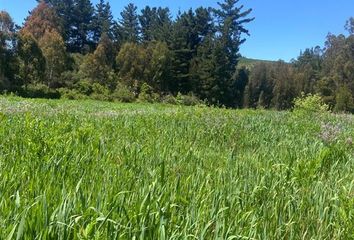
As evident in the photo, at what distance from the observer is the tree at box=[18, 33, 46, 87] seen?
44.6m

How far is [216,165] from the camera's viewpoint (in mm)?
4543

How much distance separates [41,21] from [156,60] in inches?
771

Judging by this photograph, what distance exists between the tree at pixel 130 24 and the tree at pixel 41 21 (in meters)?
14.2

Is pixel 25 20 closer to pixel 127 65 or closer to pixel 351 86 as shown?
pixel 127 65

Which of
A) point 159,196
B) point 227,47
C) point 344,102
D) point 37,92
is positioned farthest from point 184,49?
point 159,196

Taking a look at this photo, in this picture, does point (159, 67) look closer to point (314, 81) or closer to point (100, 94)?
point (100, 94)

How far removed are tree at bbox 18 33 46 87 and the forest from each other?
4.2 inches

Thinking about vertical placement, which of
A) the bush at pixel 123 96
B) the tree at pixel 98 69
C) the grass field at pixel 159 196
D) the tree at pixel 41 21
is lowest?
the bush at pixel 123 96

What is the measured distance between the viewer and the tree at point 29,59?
4459 cm

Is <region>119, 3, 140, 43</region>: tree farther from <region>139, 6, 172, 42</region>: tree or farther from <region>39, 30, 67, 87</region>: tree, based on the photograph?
<region>39, 30, 67, 87</region>: tree

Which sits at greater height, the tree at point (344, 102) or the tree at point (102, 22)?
the tree at point (102, 22)

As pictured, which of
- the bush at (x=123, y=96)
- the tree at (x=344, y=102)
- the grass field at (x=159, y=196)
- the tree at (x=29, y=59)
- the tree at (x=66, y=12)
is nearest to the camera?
the grass field at (x=159, y=196)

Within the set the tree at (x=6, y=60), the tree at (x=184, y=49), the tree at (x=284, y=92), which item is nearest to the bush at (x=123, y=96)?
the tree at (x=6, y=60)

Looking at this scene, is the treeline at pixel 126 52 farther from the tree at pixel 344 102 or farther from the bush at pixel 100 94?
the tree at pixel 344 102
